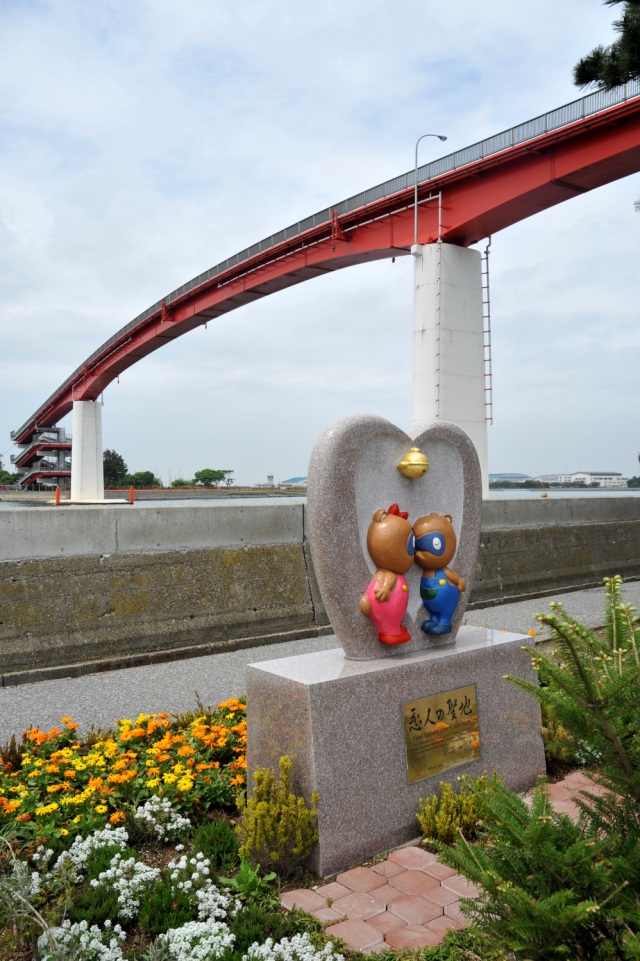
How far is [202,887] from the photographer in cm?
333

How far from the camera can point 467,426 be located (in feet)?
46.4

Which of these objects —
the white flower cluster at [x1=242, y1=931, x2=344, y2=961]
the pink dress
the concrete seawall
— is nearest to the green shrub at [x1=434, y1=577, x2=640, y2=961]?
the white flower cluster at [x1=242, y1=931, x2=344, y2=961]

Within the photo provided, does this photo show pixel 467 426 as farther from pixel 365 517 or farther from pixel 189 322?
pixel 189 322

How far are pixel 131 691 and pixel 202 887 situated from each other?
359 cm

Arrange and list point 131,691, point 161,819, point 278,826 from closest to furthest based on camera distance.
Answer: point 278,826 → point 161,819 → point 131,691

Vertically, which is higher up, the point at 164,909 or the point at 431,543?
the point at 431,543

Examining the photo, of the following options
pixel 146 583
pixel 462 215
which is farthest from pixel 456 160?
pixel 146 583

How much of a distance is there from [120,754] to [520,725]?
2.55 m

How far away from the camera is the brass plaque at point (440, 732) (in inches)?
165

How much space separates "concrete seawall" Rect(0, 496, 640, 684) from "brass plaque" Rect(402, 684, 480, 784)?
14.4 feet

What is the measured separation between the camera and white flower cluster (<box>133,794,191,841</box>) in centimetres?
383

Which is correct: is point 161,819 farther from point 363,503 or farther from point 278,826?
point 363,503

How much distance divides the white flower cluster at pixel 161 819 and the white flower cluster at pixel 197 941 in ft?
2.96

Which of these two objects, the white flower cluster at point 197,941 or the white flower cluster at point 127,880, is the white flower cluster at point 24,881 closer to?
the white flower cluster at point 127,880
